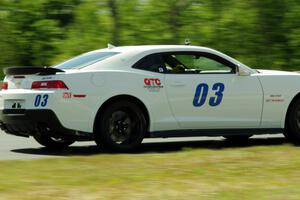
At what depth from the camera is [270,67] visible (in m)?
31.1

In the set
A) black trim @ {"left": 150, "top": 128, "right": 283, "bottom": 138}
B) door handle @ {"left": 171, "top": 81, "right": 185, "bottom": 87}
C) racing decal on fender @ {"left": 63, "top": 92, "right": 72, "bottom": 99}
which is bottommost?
black trim @ {"left": 150, "top": 128, "right": 283, "bottom": 138}

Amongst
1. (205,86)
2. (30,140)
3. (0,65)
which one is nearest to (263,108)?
(205,86)

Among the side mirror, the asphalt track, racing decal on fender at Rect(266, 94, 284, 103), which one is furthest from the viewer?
racing decal on fender at Rect(266, 94, 284, 103)

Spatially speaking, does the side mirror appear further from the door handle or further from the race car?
the door handle

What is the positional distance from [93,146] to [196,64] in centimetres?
201

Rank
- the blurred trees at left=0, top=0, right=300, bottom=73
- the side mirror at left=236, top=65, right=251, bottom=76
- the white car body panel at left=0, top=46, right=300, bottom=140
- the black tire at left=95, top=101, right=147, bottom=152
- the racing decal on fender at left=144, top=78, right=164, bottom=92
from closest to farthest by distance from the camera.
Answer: the white car body panel at left=0, top=46, right=300, bottom=140, the black tire at left=95, top=101, right=147, bottom=152, the racing decal on fender at left=144, top=78, right=164, bottom=92, the side mirror at left=236, top=65, right=251, bottom=76, the blurred trees at left=0, top=0, right=300, bottom=73

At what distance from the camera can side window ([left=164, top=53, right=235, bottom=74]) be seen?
11586 millimetres

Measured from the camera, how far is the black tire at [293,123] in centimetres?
1216

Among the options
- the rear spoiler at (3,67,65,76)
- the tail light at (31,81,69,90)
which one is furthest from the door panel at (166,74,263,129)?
the rear spoiler at (3,67,65,76)

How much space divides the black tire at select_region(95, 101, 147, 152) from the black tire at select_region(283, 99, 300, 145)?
91.9 inches

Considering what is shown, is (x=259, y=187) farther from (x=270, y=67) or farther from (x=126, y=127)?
(x=270, y=67)

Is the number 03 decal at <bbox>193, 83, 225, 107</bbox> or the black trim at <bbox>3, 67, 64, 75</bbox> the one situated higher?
the black trim at <bbox>3, 67, 64, 75</bbox>

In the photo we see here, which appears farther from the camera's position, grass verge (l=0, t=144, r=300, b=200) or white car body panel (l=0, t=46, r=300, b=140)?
white car body panel (l=0, t=46, r=300, b=140)

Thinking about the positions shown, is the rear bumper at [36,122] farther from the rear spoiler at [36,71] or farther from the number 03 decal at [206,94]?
the number 03 decal at [206,94]
